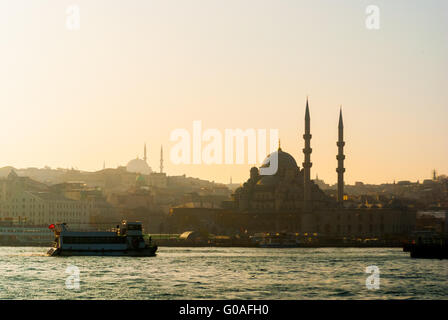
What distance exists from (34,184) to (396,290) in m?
143

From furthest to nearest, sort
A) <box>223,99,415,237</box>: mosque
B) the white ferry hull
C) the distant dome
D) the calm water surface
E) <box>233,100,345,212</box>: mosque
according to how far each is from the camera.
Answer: the distant dome → <box>223,99,415,237</box>: mosque → <box>233,100,345,212</box>: mosque → the white ferry hull → the calm water surface

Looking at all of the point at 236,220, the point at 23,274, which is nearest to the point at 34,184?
the point at 236,220

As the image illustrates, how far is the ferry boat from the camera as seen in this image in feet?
250

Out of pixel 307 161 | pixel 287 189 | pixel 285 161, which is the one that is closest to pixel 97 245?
pixel 307 161

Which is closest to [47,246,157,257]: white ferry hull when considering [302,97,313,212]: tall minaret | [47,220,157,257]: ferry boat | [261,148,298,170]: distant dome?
[47,220,157,257]: ferry boat

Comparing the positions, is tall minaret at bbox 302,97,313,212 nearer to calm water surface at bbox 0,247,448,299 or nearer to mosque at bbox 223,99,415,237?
mosque at bbox 223,99,415,237

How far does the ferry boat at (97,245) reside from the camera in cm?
7619

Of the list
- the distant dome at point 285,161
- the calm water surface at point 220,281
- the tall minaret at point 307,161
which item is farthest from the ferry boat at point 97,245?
the distant dome at point 285,161

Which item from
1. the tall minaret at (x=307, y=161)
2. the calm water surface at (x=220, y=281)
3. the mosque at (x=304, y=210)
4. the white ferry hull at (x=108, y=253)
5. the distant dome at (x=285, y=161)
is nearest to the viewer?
the calm water surface at (x=220, y=281)

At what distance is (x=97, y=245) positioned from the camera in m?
77.0

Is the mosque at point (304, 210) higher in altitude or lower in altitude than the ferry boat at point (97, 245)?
higher

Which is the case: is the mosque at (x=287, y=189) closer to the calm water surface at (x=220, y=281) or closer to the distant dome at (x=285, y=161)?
the distant dome at (x=285, y=161)

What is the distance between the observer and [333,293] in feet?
124
